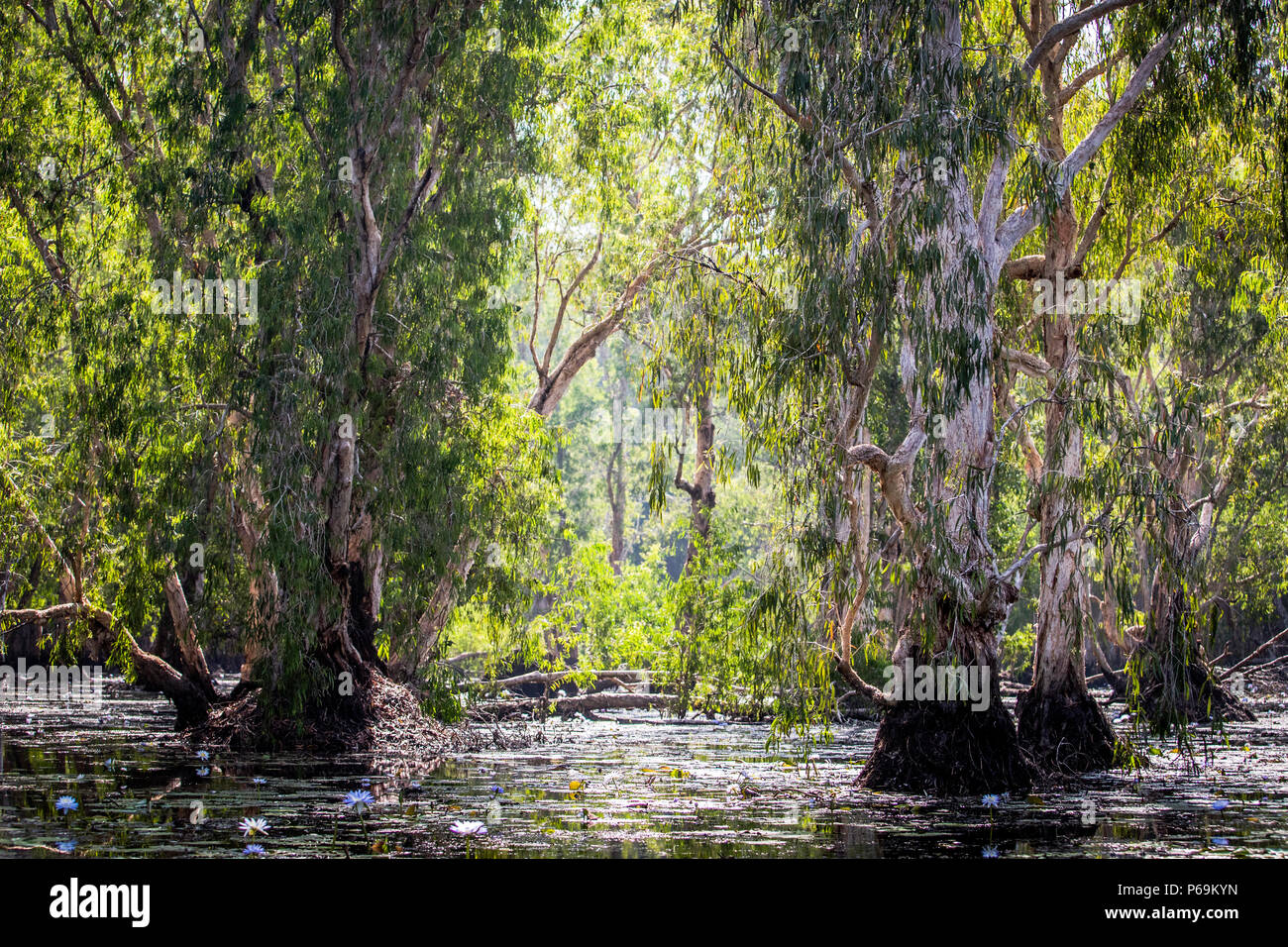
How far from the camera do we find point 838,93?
28.3 ft

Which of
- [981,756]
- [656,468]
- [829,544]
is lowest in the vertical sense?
[981,756]

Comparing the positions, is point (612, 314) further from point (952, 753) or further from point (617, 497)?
point (617, 497)

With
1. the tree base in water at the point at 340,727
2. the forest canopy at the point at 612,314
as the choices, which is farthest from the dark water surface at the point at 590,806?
the forest canopy at the point at 612,314

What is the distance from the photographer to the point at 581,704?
18.2 m

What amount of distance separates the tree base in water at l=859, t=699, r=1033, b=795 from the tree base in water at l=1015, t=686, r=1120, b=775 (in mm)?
2120

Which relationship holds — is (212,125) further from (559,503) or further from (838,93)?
(838,93)

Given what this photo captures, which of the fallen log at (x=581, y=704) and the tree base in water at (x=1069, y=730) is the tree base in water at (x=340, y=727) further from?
the tree base in water at (x=1069, y=730)

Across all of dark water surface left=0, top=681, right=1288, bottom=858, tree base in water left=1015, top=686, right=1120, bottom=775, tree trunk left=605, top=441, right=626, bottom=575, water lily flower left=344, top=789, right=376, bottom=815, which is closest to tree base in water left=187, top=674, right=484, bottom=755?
dark water surface left=0, top=681, right=1288, bottom=858

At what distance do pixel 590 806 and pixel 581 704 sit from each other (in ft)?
32.4

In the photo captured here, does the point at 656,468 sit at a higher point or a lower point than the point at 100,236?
lower


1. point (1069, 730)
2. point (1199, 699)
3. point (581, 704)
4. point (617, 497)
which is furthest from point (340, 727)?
point (617, 497)

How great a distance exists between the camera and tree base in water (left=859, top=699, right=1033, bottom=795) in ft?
31.2

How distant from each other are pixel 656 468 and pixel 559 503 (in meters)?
5.03
